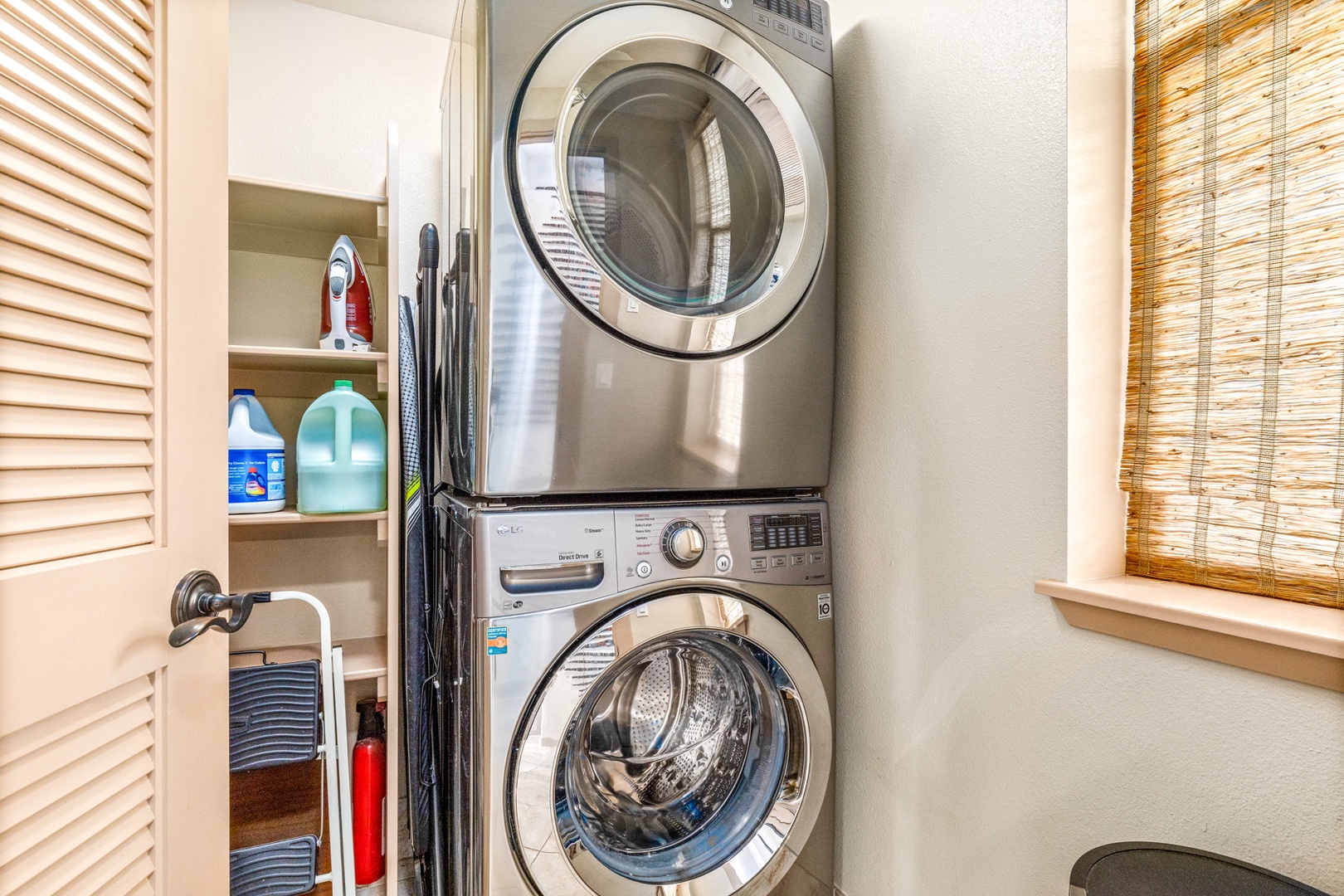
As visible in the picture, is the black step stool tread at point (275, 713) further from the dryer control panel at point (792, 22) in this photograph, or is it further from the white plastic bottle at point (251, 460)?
the dryer control panel at point (792, 22)

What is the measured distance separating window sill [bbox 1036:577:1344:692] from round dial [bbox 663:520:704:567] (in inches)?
21.4

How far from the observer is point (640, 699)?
48.7 inches

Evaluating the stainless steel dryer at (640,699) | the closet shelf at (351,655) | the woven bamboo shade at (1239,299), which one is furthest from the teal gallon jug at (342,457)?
the woven bamboo shade at (1239,299)

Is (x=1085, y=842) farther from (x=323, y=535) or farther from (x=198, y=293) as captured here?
(x=323, y=535)

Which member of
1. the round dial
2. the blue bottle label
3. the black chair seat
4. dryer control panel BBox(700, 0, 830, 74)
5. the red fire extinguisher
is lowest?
the red fire extinguisher

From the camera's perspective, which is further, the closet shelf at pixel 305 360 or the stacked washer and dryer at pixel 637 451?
the closet shelf at pixel 305 360

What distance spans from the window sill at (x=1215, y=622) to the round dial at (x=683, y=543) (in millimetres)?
543

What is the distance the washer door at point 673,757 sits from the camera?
0.99 metres

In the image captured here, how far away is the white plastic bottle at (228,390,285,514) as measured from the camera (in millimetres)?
1417

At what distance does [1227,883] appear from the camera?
632mm

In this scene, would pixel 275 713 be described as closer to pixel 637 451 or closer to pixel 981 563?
pixel 637 451

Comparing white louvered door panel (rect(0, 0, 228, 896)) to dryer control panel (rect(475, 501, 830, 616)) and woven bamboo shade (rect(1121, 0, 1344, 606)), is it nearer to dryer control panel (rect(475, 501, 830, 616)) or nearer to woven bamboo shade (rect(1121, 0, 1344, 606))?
dryer control panel (rect(475, 501, 830, 616))

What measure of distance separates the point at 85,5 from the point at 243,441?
927 millimetres

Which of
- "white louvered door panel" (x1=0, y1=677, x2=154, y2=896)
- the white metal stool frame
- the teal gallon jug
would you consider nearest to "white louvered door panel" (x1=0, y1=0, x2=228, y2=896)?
"white louvered door panel" (x1=0, y1=677, x2=154, y2=896)
